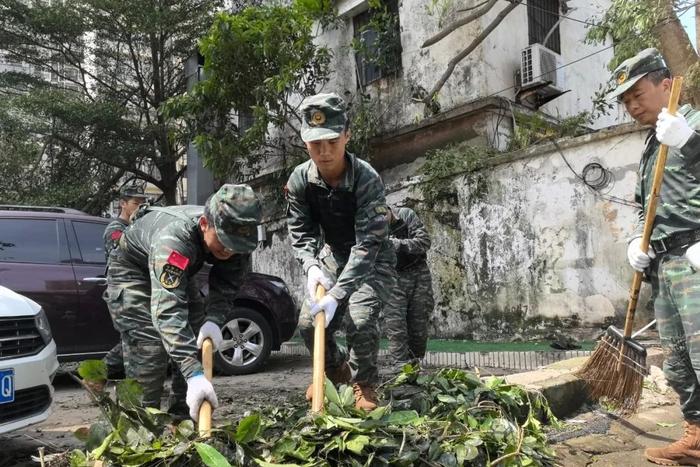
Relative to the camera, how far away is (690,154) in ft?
8.72

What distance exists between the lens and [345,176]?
10.0 feet

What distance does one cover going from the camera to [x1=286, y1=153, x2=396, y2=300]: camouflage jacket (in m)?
2.91

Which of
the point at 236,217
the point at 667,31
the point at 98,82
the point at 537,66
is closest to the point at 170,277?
the point at 236,217

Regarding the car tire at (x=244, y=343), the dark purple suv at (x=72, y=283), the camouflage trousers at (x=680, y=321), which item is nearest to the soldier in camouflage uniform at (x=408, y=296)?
the car tire at (x=244, y=343)

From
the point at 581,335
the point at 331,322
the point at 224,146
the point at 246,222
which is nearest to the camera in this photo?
the point at 246,222

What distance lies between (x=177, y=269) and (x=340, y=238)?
1019mm

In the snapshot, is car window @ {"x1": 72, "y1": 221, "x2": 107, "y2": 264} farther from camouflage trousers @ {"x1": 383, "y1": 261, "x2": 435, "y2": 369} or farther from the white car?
camouflage trousers @ {"x1": 383, "y1": 261, "x2": 435, "y2": 369}

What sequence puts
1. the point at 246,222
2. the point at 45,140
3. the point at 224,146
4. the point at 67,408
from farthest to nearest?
the point at 45,140 < the point at 224,146 < the point at 67,408 < the point at 246,222

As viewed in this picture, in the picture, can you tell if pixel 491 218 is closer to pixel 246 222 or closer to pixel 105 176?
pixel 246 222

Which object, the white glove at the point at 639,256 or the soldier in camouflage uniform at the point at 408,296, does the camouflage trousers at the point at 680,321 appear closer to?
the white glove at the point at 639,256

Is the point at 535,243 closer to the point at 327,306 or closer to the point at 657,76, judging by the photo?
the point at 657,76

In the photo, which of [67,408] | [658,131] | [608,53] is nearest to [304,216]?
[658,131]

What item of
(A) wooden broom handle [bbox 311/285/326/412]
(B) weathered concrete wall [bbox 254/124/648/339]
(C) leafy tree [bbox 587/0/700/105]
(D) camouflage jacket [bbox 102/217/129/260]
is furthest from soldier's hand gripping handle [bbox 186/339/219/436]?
(C) leafy tree [bbox 587/0/700/105]

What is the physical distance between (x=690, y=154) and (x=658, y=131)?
20cm
